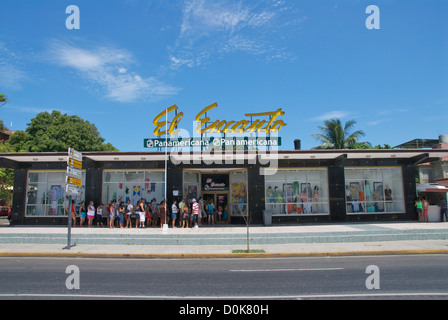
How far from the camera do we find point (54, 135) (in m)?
38.1

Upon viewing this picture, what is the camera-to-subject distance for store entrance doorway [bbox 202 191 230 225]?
870 inches

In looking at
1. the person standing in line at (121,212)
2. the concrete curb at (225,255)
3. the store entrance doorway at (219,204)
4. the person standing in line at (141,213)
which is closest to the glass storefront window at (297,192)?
the store entrance doorway at (219,204)

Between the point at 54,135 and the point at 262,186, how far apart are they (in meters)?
28.5

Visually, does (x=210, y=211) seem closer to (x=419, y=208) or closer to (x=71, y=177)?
(x=71, y=177)

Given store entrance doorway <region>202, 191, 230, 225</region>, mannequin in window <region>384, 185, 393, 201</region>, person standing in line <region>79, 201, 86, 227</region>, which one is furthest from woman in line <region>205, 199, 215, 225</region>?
mannequin in window <region>384, 185, 393, 201</region>

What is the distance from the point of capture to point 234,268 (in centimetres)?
964

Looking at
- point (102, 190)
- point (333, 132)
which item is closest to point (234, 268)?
point (102, 190)

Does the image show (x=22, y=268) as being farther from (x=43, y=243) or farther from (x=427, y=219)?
(x=427, y=219)

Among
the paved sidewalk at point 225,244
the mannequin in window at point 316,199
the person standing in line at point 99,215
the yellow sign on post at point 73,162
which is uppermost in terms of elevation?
the yellow sign on post at point 73,162

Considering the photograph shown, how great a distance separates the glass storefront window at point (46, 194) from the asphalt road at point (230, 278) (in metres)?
11.2

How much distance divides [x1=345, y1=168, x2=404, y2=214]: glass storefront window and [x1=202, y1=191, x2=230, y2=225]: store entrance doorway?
8253mm

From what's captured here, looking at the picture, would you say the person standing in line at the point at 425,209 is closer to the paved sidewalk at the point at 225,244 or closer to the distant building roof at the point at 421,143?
the paved sidewalk at the point at 225,244

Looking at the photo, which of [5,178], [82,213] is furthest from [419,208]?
[5,178]

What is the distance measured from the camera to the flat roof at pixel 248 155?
63.7ft
